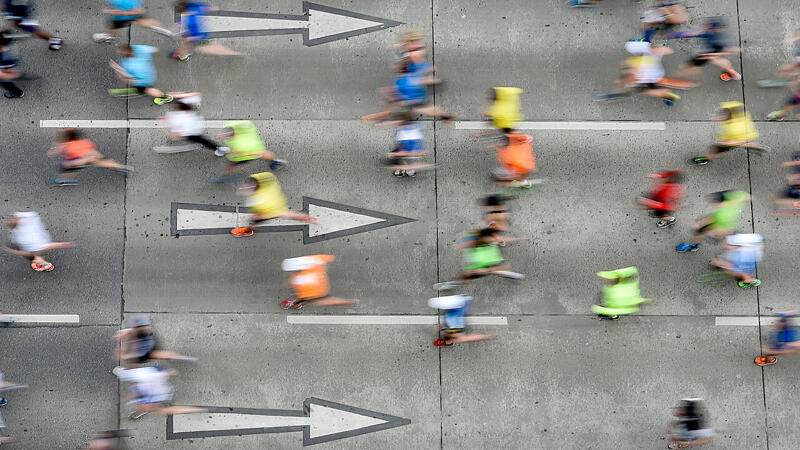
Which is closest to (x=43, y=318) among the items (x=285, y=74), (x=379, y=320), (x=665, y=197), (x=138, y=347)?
(x=138, y=347)

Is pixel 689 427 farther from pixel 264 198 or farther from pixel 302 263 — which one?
pixel 264 198

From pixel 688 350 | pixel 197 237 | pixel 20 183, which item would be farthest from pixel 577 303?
pixel 20 183

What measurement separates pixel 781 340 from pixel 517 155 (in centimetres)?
484

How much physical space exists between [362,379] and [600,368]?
374 cm

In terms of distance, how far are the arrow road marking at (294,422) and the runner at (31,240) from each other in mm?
3173

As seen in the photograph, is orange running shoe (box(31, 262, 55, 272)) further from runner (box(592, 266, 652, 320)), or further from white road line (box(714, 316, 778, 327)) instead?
white road line (box(714, 316, 778, 327))

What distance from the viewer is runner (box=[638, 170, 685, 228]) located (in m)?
10.0

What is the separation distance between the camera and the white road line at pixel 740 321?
34.4ft

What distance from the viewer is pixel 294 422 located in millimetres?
10227

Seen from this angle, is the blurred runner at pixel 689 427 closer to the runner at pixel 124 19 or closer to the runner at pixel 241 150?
the runner at pixel 241 150

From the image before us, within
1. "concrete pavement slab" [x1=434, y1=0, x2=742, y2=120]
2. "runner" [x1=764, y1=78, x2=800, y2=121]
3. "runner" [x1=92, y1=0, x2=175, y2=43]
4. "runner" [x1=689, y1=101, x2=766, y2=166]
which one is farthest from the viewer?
"concrete pavement slab" [x1=434, y1=0, x2=742, y2=120]

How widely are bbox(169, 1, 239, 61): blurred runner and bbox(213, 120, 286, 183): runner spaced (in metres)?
1.34

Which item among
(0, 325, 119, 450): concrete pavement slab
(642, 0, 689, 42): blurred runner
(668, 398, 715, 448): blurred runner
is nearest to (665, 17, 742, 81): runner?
(642, 0, 689, 42): blurred runner

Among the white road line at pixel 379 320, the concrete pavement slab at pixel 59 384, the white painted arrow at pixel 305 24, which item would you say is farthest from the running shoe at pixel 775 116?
the concrete pavement slab at pixel 59 384
